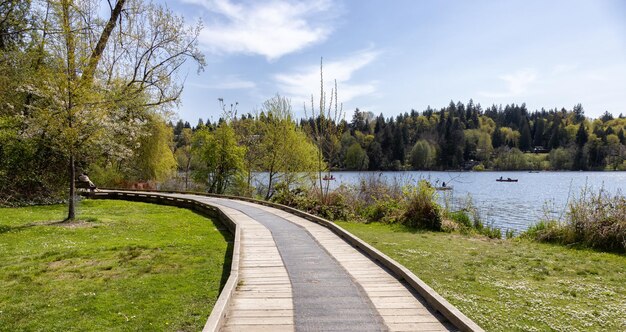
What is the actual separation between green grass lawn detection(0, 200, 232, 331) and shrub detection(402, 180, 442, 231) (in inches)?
265

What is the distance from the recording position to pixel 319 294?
18.5 ft

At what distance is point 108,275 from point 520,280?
25.4ft

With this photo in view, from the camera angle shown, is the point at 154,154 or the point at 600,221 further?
the point at 154,154

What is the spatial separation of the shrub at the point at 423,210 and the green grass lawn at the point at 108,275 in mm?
6723

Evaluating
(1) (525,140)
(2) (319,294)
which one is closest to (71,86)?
(2) (319,294)

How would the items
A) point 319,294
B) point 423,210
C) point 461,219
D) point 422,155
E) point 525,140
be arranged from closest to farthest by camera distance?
point 319,294
point 423,210
point 461,219
point 422,155
point 525,140

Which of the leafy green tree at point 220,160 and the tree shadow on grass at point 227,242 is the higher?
the leafy green tree at point 220,160

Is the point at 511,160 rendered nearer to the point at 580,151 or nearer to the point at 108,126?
the point at 580,151

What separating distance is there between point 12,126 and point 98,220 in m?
7.80

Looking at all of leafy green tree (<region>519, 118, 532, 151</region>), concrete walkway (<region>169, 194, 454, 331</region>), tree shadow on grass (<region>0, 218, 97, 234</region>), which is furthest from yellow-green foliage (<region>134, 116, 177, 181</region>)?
leafy green tree (<region>519, 118, 532, 151</region>)

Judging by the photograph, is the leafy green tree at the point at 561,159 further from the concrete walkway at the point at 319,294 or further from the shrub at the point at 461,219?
the concrete walkway at the point at 319,294

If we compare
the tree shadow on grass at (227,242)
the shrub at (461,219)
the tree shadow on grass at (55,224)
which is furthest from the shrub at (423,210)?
the tree shadow on grass at (55,224)

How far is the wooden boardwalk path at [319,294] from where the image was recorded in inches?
180

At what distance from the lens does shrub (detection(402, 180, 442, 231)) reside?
13812 mm
